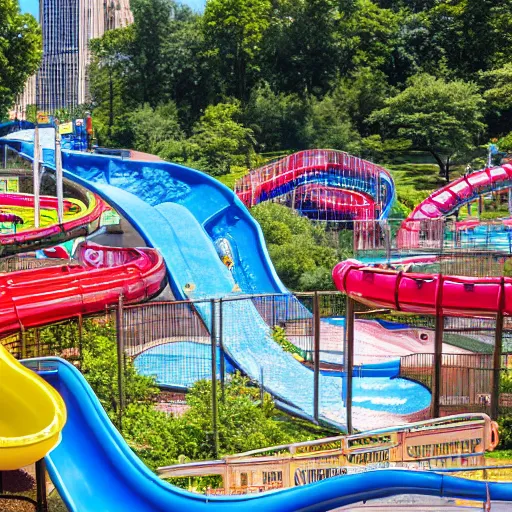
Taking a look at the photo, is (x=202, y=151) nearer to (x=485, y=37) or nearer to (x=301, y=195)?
(x=301, y=195)

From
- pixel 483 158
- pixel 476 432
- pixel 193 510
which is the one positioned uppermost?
pixel 483 158

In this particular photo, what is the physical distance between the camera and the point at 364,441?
12.9 meters

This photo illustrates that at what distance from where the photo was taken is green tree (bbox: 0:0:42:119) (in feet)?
145

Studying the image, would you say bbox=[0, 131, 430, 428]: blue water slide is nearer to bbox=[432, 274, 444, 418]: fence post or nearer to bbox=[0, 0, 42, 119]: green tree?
bbox=[432, 274, 444, 418]: fence post

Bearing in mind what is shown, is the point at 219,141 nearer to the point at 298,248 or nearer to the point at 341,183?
the point at 341,183

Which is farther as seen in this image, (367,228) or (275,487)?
(367,228)

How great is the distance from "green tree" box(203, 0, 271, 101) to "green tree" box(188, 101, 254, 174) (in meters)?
4.29

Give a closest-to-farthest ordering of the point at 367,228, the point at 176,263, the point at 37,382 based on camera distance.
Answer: the point at 37,382, the point at 176,263, the point at 367,228

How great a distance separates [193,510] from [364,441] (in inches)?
114

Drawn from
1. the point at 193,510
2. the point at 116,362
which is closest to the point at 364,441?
the point at 193,510

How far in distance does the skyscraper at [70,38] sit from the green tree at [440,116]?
60.1 meters

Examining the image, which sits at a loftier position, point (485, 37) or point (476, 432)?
point (485, 37)

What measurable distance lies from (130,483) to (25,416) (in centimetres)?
155

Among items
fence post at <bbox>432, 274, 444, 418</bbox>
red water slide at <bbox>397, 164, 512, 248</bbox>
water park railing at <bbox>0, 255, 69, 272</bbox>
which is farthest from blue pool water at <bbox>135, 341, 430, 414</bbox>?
red water slide at <bbox>397, 164, 512, 248</bbox>
